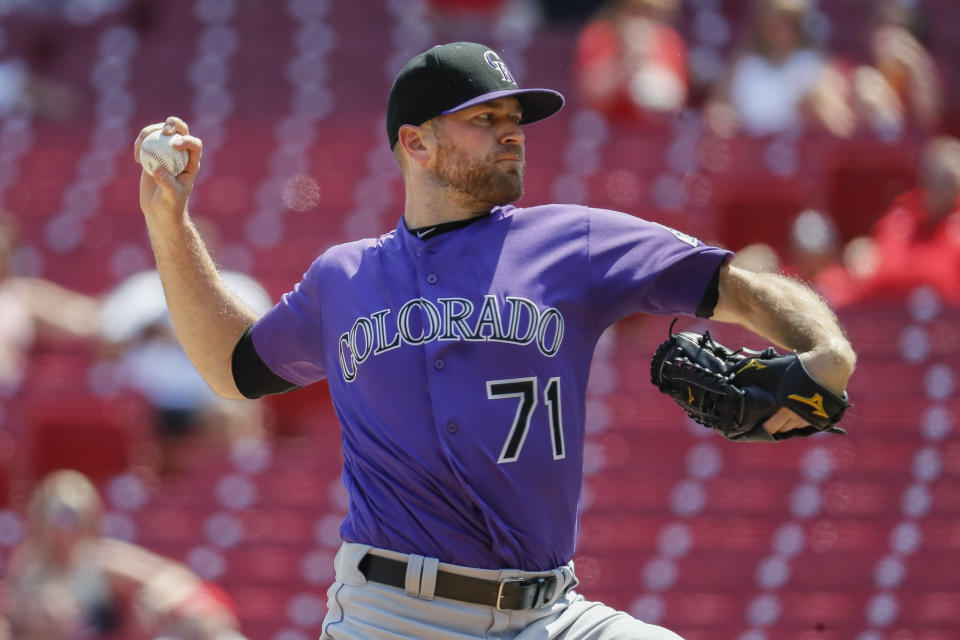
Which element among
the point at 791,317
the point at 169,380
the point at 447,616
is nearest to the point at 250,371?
the point at 447,616

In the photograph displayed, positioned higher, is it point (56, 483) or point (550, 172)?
point (550, 172)

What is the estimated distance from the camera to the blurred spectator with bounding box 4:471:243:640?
17.8 ft

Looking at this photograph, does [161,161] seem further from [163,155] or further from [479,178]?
[479,178]

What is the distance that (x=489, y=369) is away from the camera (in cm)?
268

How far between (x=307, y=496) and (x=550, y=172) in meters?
2.46

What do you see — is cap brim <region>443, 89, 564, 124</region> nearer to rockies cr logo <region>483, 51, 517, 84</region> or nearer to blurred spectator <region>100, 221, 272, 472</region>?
rockies cr logo <region>483, 51, 517, 84</region>

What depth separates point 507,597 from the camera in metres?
2.65

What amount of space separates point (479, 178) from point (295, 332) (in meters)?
0.51

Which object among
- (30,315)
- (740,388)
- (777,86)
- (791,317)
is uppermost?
(777,86)

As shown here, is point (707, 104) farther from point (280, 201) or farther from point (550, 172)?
point (280, 201)

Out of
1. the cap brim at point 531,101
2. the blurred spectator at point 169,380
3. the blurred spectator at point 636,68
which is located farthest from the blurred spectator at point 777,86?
the cap brim at point 531,101

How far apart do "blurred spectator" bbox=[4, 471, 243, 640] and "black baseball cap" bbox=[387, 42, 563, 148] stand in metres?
2.95

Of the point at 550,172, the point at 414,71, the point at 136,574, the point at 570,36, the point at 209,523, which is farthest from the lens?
the point at 570,36

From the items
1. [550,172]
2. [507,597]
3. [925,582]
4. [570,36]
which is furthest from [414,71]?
[570,36]
